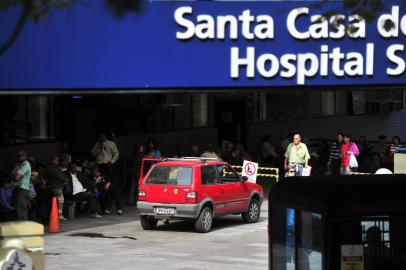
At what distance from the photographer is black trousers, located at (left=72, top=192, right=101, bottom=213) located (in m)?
21.5

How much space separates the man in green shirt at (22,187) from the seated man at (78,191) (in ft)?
6.47

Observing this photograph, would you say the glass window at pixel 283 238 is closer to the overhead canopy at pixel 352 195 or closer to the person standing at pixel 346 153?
the overhead canopy at pixel 352 195

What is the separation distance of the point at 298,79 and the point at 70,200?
7.33 metres

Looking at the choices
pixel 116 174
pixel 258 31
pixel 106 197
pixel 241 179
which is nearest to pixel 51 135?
pixel 116 174

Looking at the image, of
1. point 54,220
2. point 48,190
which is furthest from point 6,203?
point 48,190

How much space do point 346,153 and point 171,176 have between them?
8.29 m

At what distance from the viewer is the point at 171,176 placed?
19.7 m

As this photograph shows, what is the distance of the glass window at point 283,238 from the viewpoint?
9.41 m

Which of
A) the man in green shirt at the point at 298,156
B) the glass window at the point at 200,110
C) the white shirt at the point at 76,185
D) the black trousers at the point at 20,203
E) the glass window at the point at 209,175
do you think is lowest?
the black trousers at the point at 20,203

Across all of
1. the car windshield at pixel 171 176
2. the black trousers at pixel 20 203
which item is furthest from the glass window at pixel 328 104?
the black trousers at pixel 20 203

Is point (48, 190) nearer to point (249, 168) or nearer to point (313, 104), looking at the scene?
point (249, 168)

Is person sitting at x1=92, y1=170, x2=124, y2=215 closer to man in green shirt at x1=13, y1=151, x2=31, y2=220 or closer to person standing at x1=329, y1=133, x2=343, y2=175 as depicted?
man in green shirt at x1=13, y1=151, x2=31, y2=220

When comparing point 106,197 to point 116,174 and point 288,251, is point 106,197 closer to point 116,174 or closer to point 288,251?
point 116,174

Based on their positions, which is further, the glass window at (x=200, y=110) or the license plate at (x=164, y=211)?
the glass window at (x=200, y=110)
